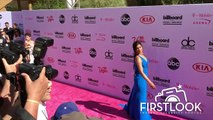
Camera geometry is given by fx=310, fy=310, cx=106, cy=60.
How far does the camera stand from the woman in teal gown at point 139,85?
5.55 m

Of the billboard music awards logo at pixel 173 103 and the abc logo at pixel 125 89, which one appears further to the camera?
the abc logo at pixel 125 89

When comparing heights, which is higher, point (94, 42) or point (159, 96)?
point (94, 42)

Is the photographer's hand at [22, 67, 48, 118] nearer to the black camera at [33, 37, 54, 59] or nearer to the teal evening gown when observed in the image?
the black camera at [33, 37, 54, 59]

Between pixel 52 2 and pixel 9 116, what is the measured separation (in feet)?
71.9

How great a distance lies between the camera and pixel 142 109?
5797 millimetres

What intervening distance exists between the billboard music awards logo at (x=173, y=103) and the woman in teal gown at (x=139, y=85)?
89mm

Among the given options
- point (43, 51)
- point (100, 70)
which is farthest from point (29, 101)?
point (100, 70)

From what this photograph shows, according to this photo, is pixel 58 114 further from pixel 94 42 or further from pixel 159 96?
pixel 94 42

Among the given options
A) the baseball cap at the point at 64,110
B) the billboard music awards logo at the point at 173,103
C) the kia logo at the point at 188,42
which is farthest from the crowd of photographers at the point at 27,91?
the kia logo at the point at 188,42

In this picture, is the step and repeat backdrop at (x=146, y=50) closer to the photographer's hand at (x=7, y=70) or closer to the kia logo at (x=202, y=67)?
the kia logo at (x=202, y=67)

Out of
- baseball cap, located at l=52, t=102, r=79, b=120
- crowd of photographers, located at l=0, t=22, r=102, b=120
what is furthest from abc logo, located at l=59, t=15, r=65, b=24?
baseball cap, located at l=52, t=102, r=79, b=120

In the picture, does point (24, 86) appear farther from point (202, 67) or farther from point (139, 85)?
point (202, 67)

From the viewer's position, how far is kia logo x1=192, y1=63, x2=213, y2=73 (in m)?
5.42

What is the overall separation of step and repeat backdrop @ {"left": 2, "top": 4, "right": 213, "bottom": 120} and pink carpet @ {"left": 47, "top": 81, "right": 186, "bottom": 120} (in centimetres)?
21
